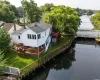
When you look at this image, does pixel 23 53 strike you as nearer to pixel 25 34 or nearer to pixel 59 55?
pixel 25 34

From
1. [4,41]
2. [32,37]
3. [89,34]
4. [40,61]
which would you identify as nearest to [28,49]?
[32,37]

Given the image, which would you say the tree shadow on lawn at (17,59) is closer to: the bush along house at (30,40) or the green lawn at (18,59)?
the green lawn at (18,59)

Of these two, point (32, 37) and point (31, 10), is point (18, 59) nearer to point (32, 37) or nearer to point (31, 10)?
point (32, 37)

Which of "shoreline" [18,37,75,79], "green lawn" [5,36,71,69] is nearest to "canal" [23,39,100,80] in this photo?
"shoreline" [18,37,75,79]

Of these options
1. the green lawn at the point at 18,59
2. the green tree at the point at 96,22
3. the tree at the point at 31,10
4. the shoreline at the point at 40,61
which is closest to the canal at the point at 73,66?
the shoreline at the point at 40,61

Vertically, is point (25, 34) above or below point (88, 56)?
above

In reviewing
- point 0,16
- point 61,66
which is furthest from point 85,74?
point 0,16
